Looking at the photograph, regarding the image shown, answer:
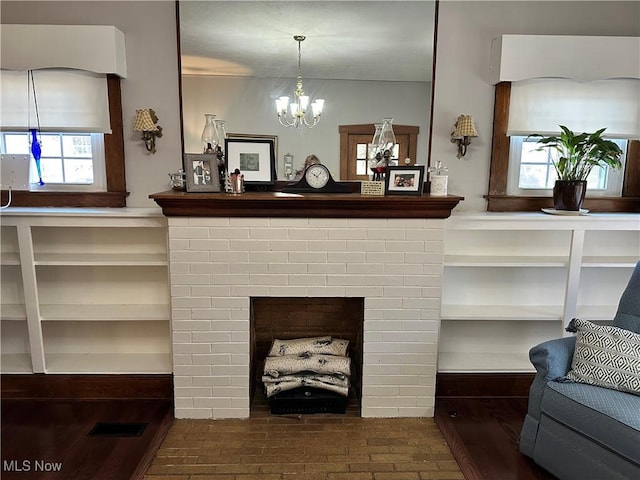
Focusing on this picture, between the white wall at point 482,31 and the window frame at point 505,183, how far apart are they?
0.21 feet

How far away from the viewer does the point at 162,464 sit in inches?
82.9

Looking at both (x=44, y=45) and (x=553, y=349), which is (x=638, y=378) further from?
(x=44, y=45)

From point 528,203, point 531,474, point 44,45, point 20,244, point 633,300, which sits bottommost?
point 531,474

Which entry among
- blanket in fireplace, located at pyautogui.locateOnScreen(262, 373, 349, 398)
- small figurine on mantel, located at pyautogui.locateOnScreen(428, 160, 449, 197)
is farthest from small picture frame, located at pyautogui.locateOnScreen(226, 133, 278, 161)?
blanket in fireplace, located at pyautogui.locateOnScreen(262, 373, 349, 398)

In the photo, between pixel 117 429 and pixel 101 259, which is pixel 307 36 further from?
pixel 117 429

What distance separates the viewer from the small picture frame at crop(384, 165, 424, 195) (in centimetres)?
237

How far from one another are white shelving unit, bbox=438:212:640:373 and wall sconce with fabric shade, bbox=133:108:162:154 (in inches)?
72.8

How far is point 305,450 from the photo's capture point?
7.29 ft

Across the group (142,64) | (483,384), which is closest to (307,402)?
(483,384)

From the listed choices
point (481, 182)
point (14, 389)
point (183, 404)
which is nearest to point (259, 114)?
point (481, 182)

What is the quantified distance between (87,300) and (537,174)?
9.66 ft

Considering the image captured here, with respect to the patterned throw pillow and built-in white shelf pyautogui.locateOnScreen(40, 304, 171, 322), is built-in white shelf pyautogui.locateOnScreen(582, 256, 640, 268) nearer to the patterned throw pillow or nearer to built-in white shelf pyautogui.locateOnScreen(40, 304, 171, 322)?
the patterned throw pillow

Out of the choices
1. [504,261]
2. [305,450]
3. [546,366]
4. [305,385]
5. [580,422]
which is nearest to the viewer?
[580,422]

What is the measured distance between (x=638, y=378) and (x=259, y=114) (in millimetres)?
2267
